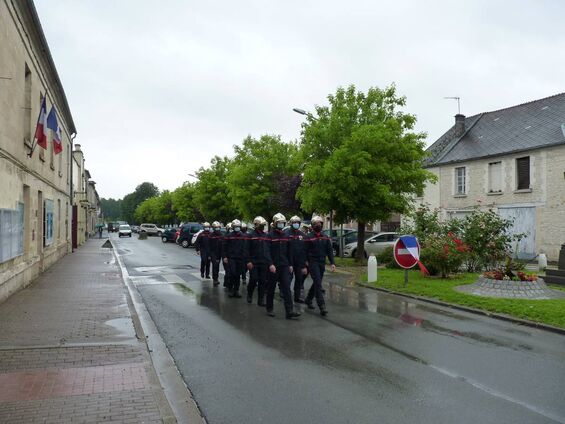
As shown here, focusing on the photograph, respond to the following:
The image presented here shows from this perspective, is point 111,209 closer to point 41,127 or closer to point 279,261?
point 41,127

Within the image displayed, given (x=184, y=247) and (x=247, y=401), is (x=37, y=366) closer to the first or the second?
(x=247, y=401)

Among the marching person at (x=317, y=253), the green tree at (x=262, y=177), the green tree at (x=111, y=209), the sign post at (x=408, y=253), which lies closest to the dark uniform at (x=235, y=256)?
the marching person at (x=317, y=253)

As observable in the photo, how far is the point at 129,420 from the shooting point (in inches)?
155

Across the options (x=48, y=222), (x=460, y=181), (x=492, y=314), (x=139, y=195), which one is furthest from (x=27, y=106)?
(x=139, y=195)

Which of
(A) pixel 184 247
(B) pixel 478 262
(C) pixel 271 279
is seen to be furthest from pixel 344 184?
(A) pixel 184 247

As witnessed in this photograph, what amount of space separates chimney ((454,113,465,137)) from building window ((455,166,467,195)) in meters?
3.92

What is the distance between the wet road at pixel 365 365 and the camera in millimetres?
4352

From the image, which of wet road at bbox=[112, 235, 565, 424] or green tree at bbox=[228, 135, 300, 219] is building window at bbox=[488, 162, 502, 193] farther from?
wet road at bbox=[112, 235, 565, 424]

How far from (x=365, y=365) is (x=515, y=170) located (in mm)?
21245

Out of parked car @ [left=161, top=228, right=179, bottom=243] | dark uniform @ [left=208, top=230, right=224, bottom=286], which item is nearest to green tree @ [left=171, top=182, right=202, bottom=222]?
parked car @ [left=161, top=228, right=179, bottom=243]

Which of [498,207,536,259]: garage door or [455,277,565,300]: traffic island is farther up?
[498,207,536,259]: garage door

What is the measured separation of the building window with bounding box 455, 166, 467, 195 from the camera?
27047 mm

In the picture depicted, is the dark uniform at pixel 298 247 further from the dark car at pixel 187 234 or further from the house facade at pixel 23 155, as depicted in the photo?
the dark car at pixel 187 234

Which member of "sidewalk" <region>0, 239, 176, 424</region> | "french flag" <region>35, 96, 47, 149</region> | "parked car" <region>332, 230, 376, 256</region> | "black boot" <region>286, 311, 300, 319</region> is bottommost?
"black boot" <region>286, 311, 300, 319</region>
